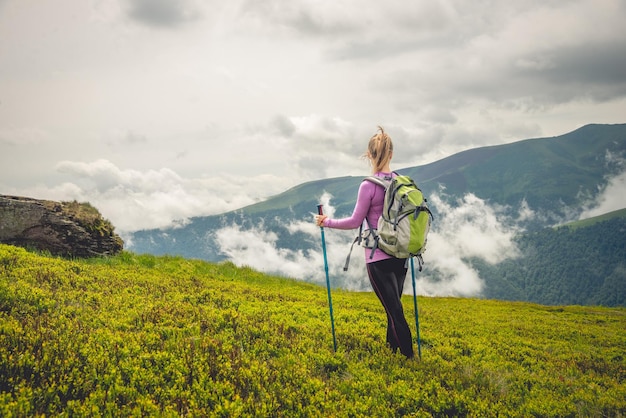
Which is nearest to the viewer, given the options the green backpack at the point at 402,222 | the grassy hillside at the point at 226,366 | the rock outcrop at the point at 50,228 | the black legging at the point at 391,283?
the grassy hillside at the point at 226,366

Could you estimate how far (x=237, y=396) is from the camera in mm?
5352

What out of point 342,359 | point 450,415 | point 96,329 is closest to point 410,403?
point 450,415

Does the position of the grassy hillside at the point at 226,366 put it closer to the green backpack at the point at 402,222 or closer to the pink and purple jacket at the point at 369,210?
the pink and purple jacket at the point at 369,210

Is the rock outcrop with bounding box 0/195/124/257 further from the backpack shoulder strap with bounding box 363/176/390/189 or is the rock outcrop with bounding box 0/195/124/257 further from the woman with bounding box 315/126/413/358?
the backpack shoulder strap with bounding box 363/176/390/189

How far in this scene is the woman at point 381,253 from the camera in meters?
7.34

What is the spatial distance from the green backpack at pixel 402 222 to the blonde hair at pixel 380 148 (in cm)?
52

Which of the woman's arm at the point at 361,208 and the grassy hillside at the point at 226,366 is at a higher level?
the woman's arm at the point at 361,208

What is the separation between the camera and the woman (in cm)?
734

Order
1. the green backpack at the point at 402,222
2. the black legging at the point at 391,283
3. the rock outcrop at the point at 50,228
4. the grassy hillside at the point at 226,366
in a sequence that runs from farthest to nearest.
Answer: the rock outcrop at the point at 50,228
the black legging at the point at 391,283
the green backpack at the point at 402,222
the grassy hillside at the point at 226,366

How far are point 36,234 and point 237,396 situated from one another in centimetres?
1489

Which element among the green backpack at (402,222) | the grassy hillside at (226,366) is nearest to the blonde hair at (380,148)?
the green backpack at (402,222)

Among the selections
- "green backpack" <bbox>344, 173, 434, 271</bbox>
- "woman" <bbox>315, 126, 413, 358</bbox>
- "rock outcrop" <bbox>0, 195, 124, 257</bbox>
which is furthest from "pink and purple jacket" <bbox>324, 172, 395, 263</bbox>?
"rock outcrop" <bbox>0, 195, 124, 257</bbox>

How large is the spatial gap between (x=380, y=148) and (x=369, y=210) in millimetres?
1294

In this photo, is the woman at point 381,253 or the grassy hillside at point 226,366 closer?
the grassy hillside at point 226,366
